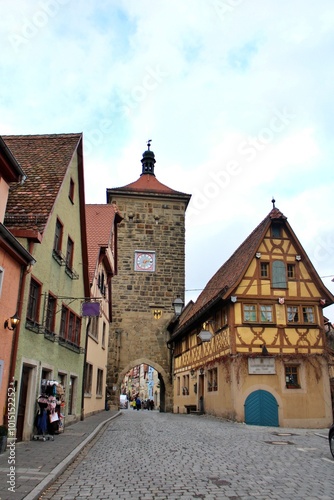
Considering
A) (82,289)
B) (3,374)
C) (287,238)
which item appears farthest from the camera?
(287,238)

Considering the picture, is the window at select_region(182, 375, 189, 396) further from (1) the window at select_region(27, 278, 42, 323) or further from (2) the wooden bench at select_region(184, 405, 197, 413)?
(1) the window at select_region(27, 278, 42, 323)

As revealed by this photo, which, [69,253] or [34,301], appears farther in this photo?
[69,253]

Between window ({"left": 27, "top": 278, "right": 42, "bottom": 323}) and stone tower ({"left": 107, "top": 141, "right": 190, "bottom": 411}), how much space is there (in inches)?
786

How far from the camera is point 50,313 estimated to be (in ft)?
44.9

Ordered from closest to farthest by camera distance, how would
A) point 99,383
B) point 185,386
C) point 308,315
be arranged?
point 308,315, point 99,383, point 185,386

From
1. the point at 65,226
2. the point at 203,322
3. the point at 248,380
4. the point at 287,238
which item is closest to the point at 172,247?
the point at 203,322

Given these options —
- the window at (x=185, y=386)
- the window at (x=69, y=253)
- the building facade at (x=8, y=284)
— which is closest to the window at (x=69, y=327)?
the window at (x=69, y=253)

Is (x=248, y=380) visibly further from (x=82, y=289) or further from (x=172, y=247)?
(x=172, y=247)

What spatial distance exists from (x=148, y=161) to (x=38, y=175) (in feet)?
89.1

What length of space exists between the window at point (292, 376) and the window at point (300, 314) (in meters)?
1.87

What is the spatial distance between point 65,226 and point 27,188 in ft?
6.58

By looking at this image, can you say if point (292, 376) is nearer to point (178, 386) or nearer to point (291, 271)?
point (291, 271)

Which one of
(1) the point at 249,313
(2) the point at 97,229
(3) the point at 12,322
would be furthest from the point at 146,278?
(3) the point at 12,322

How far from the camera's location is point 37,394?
39.5ft
